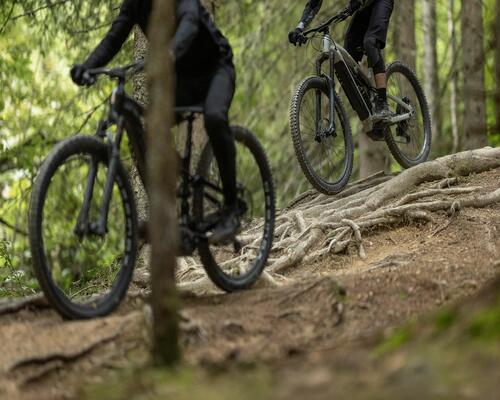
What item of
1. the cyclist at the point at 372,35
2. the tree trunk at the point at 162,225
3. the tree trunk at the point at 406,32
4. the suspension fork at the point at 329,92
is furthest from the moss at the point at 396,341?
the tree trunk at the point at 406,32

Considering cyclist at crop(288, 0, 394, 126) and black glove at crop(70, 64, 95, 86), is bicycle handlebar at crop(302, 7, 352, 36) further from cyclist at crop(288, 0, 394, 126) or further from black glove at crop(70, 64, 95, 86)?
black glove at crop(70, 64, 95, 86)

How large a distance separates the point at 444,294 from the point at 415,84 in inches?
190

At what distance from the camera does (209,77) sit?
5410 mm

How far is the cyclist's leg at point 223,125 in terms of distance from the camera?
5184mm

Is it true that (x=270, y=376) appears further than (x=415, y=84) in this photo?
No

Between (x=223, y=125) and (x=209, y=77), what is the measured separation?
38cm

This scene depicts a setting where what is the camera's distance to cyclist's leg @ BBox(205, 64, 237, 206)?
17.0 feet

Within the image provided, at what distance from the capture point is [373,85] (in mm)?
8633

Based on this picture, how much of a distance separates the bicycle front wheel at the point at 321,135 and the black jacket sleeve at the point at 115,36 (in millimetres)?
2550

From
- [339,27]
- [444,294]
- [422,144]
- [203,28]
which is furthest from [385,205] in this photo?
[339,27]

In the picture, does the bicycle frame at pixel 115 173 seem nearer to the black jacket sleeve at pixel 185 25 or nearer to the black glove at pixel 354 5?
the black jacket sleeve at pixel 185 25

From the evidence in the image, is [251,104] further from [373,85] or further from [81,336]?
[81,336]

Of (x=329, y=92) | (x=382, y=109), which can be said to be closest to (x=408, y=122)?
(x=382, y=109)

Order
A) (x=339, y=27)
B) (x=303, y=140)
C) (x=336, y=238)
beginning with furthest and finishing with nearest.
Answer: (x=339, y=27)
(x=303, y=140)
(x=336, y=238)
